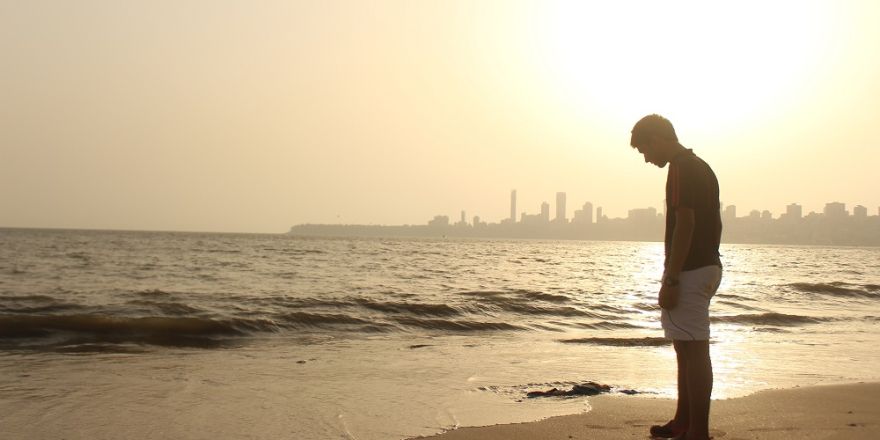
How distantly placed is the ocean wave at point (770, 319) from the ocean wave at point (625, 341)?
4.36 m

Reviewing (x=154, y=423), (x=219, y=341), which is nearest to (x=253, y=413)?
(x=154, y=423)

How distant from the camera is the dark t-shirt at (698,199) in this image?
4.23 metres

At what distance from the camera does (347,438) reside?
4.79 meters

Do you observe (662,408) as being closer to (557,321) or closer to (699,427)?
(699,427)

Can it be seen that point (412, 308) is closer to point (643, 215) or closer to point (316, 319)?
point (316, 319)

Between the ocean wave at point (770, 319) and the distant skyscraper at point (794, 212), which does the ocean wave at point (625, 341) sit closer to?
the ocean wave at point (770, 319)

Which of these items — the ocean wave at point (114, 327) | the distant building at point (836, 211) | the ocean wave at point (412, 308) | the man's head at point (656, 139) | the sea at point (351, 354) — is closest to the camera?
the man's head at point (656, 139)

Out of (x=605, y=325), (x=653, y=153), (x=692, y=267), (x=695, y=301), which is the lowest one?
(x=605, y=325)

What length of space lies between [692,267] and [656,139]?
2.55 feet

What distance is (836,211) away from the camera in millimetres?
156000

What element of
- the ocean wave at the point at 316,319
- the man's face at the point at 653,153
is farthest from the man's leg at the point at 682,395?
the ocean wave at the point at 316,319

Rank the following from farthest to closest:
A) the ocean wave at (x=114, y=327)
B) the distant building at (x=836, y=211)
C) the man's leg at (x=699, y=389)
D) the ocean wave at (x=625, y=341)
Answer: the distant building at (x=836, y=211)
the ocean wave at (x=114, y=327)
the ocean wave at (x=625, y=341)
the man's leg at (x=699, y=389)

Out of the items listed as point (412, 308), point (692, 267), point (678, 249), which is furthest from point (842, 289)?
point (678, 249)

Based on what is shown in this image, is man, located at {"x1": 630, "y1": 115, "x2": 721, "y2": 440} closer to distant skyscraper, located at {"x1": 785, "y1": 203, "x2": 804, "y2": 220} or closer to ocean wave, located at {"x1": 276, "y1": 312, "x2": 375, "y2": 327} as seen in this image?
ocean wave, located at {"x1": 276, "y1": 312, "x2": 375, "y2": 327}
